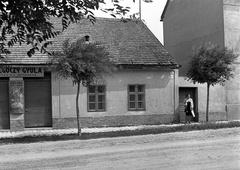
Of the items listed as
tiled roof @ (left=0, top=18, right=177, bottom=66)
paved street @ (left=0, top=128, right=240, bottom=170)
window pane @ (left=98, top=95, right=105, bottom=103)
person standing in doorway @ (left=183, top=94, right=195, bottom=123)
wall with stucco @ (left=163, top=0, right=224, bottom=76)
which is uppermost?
wall with stucco @ (left=163, top=0, right=224, bottom=76)

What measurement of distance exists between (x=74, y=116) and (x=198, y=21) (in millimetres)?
11701

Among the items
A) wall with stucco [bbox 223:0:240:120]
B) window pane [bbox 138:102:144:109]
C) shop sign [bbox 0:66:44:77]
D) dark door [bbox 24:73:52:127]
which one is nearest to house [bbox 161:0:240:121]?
wall with stucco [bbox 223:0:240:120]

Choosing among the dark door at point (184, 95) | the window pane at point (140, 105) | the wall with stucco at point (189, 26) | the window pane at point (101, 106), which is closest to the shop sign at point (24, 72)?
the window pane at point (101, 106)

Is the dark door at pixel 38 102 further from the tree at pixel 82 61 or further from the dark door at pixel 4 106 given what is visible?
the tree at pixel 82 61

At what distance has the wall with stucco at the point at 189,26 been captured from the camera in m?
21.0

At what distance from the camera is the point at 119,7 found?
397 centimetres

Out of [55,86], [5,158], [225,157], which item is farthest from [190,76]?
[5,158]

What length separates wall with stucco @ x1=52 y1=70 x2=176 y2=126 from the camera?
16781 mm

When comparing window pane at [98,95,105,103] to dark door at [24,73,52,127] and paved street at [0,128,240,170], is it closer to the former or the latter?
dark door at [24,73,52,127]

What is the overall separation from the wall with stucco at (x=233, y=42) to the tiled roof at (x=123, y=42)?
4.27 meters

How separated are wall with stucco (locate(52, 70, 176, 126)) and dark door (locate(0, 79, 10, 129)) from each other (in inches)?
87.9

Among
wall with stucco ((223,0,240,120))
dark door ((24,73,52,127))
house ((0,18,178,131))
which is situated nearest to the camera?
house ((0,18,178,131))

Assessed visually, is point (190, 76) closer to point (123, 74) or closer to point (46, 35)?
point (123, 74)

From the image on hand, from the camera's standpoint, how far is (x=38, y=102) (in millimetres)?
16734
